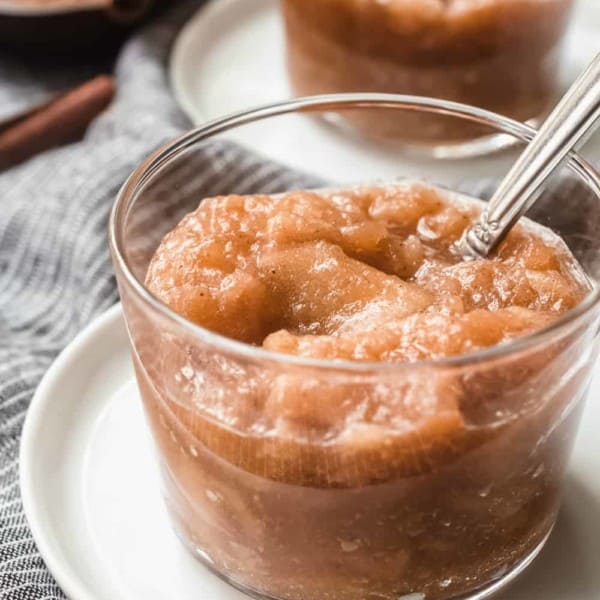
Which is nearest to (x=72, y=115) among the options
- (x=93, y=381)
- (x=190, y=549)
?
(x=93, y=381)

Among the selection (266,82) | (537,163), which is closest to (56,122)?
(266,82)

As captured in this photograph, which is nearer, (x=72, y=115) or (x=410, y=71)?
(x=410, y=71)

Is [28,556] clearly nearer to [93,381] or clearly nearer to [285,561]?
[93,381]

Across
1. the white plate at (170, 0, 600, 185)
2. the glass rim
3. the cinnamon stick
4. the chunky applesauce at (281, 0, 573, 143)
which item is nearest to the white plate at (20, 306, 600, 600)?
the glass rim

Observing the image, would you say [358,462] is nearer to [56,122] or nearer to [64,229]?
[64,229]

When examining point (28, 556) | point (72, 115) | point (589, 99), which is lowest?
point (72, 115)

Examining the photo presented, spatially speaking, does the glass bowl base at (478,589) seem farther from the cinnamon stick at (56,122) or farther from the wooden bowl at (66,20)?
the wooden bowl at (66,20)
